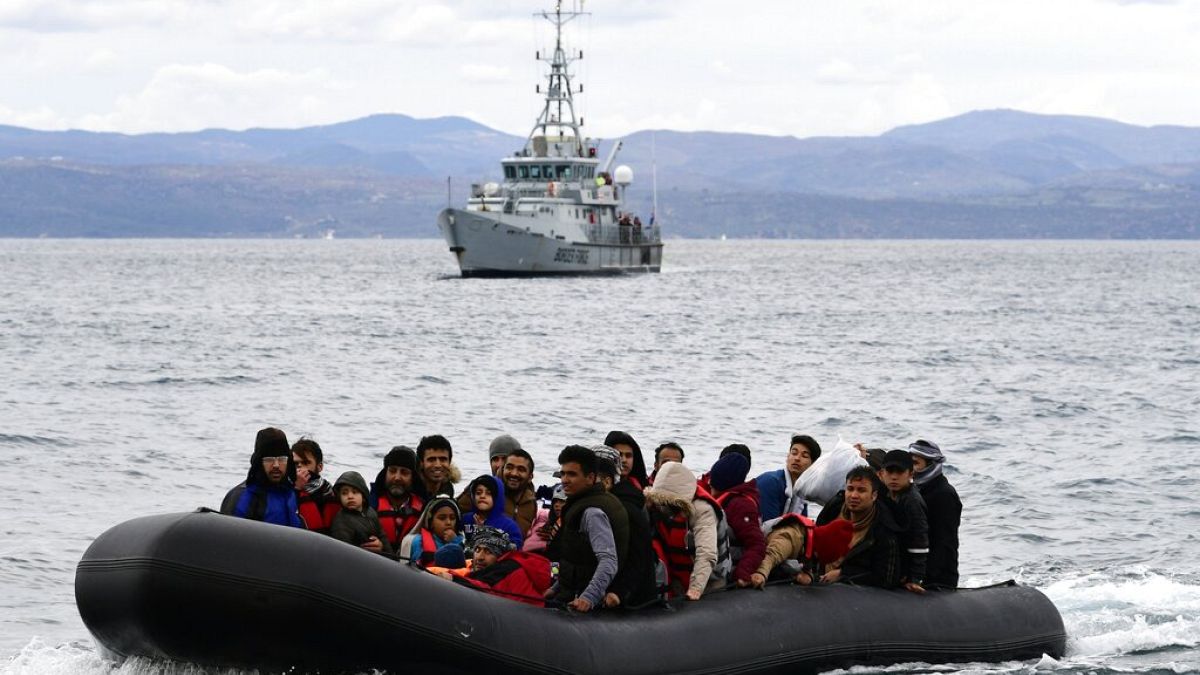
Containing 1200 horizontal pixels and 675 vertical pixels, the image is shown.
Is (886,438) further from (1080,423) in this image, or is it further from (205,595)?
(205,595)

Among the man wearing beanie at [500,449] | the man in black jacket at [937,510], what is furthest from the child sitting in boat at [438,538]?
the man in black jacket at [937,510]

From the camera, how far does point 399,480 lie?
42.3 ft

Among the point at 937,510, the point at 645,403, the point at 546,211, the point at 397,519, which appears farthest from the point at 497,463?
the point at 546,211

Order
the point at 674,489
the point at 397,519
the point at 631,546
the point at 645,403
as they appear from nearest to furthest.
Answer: the point at 631,546
the point at 674,489
the point at 397,519
the point at 645,403

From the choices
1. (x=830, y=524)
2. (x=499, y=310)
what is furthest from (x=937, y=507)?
(x=499, y=310)

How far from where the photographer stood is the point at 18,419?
32062 mm

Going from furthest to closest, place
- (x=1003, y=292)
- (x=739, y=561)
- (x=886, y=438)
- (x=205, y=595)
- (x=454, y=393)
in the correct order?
1. (x=1003, y=292)
2. (x=454, y=393)
3. (x=886, y=438)
4. (x=739, y=561)
5. (x=205, y=595)

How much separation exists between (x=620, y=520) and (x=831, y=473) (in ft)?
9.14

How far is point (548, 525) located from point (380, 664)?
2.05m

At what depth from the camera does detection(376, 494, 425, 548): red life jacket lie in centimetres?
1284

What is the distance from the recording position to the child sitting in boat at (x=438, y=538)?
40.3 feet

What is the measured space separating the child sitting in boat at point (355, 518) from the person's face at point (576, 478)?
1.65m

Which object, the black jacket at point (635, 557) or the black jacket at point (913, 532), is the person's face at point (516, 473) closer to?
the black jacket at point (635, 557)

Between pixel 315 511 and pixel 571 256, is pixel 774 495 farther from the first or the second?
pixel 571 256
